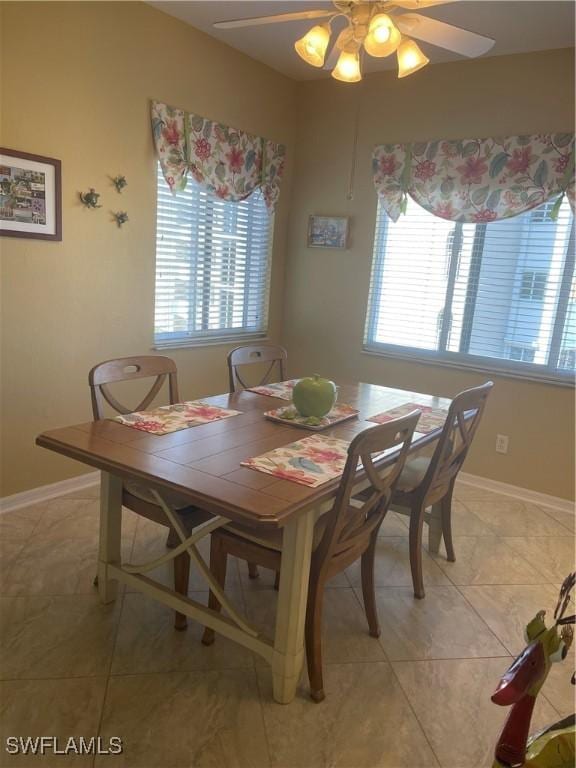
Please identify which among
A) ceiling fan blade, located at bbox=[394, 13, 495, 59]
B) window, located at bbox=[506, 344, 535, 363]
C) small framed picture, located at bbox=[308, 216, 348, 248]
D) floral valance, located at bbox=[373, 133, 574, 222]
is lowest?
window, located at bbox=[506, 344, 535, 363]

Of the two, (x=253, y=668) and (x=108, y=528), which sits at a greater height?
(x=108, y=528)

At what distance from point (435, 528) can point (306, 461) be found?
1219 millimetres

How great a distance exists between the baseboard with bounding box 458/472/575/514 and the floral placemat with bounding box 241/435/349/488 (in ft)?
6.70

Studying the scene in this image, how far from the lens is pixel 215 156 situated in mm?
3453

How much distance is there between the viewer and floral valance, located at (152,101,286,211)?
10.3ft

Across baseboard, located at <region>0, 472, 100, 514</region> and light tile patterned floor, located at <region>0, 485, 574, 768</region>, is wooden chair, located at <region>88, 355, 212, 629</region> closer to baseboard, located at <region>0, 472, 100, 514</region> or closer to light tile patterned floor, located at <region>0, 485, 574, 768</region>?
light tile patterned floor, located at <region>0, 485, 574, 768</region>

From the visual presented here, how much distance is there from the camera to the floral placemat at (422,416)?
2.18 m

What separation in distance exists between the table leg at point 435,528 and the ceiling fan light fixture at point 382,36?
6.22ft

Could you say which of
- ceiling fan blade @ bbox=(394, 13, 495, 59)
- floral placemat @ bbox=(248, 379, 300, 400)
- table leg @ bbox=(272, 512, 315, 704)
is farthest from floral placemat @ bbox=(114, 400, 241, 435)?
ceiling fan blade @ bbox=(394, 13, 495, 59)

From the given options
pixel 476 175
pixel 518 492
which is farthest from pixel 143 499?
pixel 476 175

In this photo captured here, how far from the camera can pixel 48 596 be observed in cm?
Answer: 213

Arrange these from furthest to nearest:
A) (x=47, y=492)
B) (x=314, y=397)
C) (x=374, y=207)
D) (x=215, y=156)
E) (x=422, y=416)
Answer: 1. (x=374, y=207)
2. (x=215, y=156)
3. (x=47, y=492)
4. (x=422, y=416)
5. (x=314, y=397)

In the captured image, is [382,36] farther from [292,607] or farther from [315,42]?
[292,607]

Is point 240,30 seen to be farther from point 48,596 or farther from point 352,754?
point 352,754
